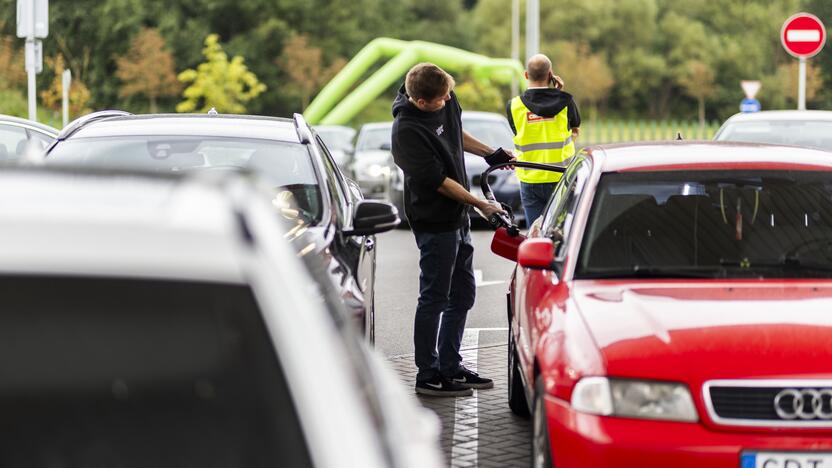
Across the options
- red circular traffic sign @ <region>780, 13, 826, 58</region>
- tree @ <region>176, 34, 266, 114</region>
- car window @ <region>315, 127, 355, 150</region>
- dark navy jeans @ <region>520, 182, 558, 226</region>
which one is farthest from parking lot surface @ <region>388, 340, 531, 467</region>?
tree @ <region>176, 34, 266, 114</region>

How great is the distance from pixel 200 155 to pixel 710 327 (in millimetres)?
3372

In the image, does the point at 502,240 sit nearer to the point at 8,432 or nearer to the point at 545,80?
the point at 545,80

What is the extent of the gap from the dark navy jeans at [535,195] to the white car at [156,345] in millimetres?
8410

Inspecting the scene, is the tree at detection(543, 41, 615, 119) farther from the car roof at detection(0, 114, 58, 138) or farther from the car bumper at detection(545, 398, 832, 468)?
the car bumper at detection(545, 398, 832, 468)

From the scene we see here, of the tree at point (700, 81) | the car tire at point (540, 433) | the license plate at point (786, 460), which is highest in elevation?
the license plate at point (786, 460)

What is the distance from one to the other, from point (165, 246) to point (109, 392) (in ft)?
0.85

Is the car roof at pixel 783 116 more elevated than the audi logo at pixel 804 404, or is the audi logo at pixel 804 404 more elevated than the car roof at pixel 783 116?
the audi logo at pixel 804 404

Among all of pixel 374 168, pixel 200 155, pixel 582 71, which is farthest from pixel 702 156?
pixel 582 71

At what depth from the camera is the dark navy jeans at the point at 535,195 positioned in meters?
10.9

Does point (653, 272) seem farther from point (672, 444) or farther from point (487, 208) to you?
point (487, 208)

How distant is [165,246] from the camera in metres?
2.50

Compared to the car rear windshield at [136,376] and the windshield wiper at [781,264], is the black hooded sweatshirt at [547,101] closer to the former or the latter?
the windshield wiper at [781,264]

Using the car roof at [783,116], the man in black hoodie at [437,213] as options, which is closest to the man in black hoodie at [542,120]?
the man in black hoodie at [437,213]

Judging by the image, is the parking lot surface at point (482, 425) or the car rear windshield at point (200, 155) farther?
the car rear windshield at point (200, 155)
